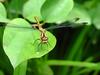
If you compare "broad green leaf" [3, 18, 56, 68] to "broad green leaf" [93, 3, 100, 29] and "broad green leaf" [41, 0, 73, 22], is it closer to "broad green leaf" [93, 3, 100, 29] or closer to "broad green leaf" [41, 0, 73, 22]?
"broad green leaf" [41, 0, 73, 22]

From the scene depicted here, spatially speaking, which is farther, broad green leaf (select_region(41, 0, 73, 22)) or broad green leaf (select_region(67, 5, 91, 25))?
broad green leaf (select_region(67, 5, 91, 25))

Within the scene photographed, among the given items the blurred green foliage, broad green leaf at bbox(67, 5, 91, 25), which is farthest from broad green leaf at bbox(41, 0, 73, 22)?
broad green leaf at bbox(67, 5, 91, 25)

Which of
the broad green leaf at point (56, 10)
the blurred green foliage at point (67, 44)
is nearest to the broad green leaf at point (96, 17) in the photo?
the blurred green foliage at point (67, 44)

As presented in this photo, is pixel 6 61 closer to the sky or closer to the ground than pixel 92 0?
closer to the ground

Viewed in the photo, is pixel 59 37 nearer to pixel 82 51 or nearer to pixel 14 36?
pixel 82 51

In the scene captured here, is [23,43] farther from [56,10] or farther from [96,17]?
[96,17]

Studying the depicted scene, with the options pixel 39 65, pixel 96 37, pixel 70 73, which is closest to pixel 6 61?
pixel 39 65

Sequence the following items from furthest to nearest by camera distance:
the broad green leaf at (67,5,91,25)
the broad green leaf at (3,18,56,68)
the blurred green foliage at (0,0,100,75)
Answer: the broad green leaf at (67,5,91,25) < the blurred green foliage at (0,0,100,75) < the broad green leaf at (3,18,56,68)
